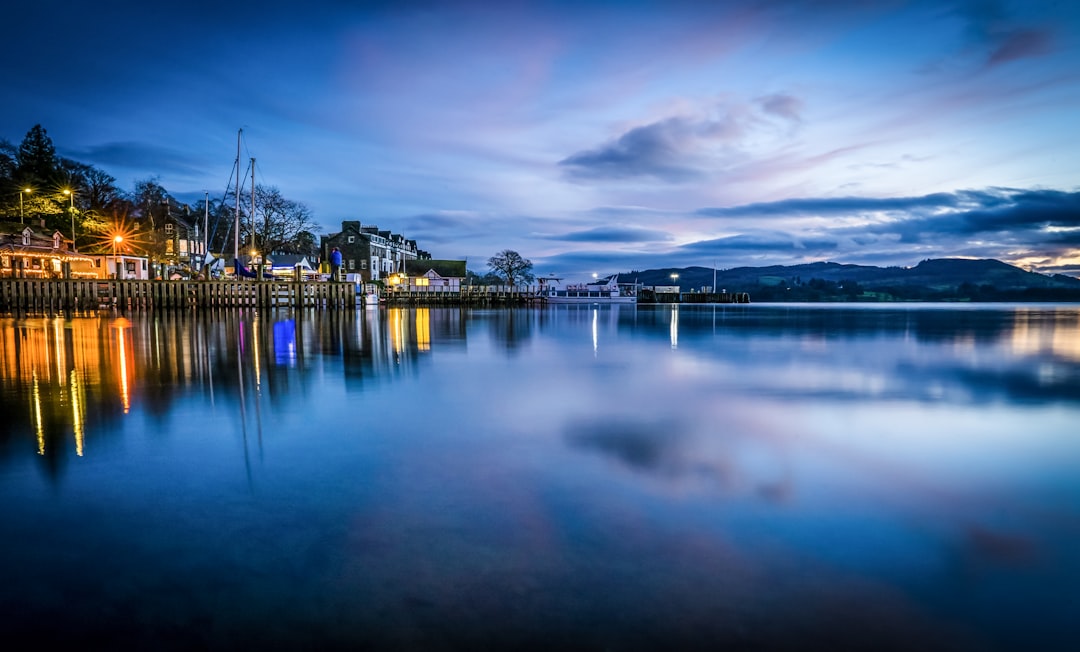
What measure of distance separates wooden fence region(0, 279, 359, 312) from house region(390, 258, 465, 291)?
46265mm

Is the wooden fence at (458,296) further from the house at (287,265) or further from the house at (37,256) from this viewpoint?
the house at (37,256)

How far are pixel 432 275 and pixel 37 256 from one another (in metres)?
55.3

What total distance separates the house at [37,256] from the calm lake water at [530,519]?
174 feet

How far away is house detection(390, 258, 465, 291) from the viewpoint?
318 ft

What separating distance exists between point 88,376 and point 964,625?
540 inches

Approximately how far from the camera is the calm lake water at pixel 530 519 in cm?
302

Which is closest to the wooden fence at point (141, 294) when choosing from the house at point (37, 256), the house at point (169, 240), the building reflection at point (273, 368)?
the house at point (37, 256)

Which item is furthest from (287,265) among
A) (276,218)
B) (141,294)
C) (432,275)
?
(432,275)

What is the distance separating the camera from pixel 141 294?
42.0m

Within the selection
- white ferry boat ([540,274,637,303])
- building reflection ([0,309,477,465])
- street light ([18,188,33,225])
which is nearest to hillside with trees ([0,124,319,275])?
street light ([18,188,33,225])

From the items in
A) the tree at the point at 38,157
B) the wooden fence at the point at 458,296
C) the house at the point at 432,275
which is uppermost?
the tree at the point at 38,157

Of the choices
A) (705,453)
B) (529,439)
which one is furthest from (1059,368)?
(529,439)

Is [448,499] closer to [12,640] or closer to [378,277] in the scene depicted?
[12,640]

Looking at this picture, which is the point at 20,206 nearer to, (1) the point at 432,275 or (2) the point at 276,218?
(2) the point at 276,218
